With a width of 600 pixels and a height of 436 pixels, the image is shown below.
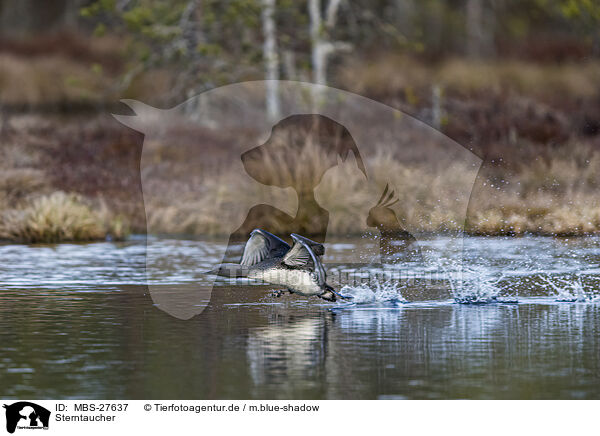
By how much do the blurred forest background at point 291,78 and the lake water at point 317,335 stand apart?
16.4 feet

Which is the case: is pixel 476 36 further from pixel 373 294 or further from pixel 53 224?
pixel 373 294

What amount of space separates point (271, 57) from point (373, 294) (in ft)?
57.3

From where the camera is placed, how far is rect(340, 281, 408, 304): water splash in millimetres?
11664

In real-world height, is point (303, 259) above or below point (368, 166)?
below

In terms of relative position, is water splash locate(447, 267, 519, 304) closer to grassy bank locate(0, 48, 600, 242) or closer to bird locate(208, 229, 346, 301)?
bird locate(208, 229, 346, 301)

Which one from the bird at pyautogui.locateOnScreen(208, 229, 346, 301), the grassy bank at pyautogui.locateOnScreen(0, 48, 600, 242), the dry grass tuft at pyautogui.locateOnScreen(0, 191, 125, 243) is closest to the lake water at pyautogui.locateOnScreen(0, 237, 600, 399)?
the bird at pyautogui.locateOnScreen(208, 229, 346, 301)

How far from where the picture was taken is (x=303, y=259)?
1050 cm

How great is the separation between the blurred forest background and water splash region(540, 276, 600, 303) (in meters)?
5.84

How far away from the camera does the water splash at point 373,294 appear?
11.7 metres

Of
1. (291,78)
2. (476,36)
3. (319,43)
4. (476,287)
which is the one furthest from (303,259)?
(476,36)

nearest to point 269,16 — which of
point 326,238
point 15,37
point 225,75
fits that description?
point 225,75

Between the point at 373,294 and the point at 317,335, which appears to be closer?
the point at 317,335

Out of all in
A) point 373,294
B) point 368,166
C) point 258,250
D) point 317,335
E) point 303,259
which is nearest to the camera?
point 317,335

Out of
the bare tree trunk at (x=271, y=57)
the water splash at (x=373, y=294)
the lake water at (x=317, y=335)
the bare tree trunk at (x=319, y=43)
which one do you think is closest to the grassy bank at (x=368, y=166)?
the bare tree trunk at (x=319, y=43)
